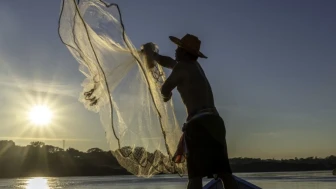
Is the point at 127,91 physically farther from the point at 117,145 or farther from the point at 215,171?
the point at 215,171

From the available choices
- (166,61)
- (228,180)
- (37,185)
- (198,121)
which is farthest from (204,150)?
(37,185)

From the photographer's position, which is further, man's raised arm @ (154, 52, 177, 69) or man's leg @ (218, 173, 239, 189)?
man's raised arm @ (154, 52, 177, 69)

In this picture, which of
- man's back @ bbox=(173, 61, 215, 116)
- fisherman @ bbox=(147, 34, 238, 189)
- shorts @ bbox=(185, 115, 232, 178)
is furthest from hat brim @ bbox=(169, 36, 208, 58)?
shorts @ bbox=(185, 115, 232, 178)

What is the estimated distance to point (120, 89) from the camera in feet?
23.9

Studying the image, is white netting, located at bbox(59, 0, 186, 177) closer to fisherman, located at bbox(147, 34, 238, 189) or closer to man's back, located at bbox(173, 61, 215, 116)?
fisherman, located at bbox(147, 34, 238, 189)

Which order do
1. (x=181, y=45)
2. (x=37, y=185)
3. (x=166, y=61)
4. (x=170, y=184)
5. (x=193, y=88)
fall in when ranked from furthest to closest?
1. (x=37, y=185)
2. (x=170, y=184)
3. (x=166, y=61)
4. (x=181, y=45)
5. (x=193, y=88)

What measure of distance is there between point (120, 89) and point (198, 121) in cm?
193

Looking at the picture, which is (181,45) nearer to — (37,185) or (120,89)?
(120,89)

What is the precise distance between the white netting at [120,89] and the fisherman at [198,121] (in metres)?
1.28

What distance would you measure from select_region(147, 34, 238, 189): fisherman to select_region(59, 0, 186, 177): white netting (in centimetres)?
128

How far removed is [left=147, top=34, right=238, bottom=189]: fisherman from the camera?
562 cm

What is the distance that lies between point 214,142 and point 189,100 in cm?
54

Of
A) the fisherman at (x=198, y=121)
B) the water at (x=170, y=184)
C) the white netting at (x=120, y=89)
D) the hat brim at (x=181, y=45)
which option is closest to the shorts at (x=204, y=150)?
the fisherman at (x=198, y=121)

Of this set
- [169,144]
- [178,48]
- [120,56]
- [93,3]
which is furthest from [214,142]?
[93,3]
